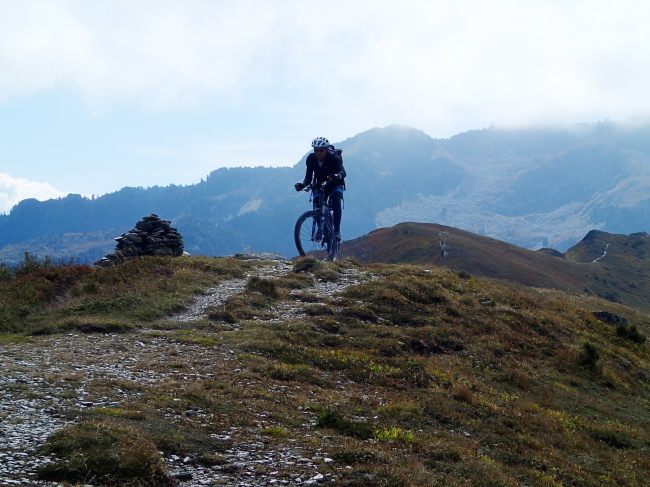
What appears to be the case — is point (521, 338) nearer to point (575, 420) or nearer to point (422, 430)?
point (575, 420)

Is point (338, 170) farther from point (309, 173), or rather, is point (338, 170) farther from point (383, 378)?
point (383, 378)

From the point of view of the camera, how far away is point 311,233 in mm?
28344

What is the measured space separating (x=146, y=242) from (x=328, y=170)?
10.7 meters

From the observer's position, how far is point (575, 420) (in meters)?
14.4

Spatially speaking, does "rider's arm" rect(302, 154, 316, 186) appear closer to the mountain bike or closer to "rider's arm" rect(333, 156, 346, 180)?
the mountain bike

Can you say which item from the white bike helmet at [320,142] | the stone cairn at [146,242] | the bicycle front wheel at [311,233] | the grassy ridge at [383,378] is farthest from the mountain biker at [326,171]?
the stone cairn at [146,242]

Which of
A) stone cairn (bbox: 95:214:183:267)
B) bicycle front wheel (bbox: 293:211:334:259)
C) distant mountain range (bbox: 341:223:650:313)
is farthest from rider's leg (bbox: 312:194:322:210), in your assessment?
distant mountain range (bbox: 341:223:650:313)

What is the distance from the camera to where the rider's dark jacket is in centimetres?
2742

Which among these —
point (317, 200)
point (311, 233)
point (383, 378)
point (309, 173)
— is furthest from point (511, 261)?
point (383, 378)

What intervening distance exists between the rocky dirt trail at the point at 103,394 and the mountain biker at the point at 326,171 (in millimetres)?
14342

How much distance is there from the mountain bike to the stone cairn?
7.01 meters

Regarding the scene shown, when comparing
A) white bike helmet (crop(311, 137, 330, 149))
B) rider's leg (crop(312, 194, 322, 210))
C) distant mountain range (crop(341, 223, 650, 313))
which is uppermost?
white bike helmet (crop(311, 137, 330, 149))

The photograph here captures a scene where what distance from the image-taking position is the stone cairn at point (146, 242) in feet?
87.7

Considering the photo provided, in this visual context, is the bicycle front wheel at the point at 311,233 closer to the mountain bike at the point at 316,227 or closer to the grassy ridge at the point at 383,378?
the mountain bike at the point at 316,227
